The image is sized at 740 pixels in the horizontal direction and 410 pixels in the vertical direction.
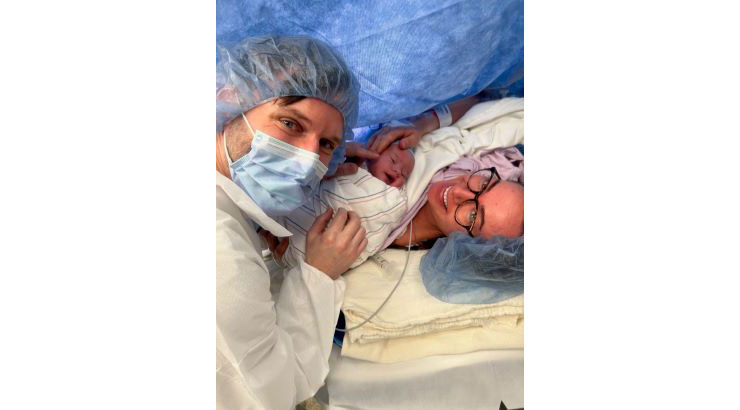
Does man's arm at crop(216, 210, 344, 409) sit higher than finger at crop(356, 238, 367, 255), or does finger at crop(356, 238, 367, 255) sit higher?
finger at crop(356, 238, 367, 255)

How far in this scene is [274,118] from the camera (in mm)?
2781

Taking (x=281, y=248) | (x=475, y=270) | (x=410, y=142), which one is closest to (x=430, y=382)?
(x=475, y=270)

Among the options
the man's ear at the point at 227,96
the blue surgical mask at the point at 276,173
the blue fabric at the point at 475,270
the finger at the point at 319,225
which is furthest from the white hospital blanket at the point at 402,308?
the man's ear at the point at 227,96

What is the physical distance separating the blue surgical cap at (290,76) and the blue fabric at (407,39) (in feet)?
0.08

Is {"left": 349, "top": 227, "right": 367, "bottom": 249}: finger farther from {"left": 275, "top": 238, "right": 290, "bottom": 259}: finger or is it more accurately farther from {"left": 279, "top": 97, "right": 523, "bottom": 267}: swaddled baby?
{"left": 275, "top": 238, "right": 290, "bottom": 259}: finger

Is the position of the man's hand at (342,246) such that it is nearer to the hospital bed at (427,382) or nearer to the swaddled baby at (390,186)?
the swaddled baby at (390,186)

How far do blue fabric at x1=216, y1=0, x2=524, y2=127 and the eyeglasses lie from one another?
0.71 feet

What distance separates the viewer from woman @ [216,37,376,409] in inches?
109

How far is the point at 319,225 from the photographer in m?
2.83

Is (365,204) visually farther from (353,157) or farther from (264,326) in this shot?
(264,326)

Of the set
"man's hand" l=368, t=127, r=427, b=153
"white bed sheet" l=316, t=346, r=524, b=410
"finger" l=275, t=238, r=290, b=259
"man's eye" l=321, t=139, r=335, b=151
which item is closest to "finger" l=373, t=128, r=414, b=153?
"man's hand" l=368, t=127, r=427, b=153

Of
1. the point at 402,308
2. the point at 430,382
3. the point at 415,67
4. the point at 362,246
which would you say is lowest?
the point at 430,382

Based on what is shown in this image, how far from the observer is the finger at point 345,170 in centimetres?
281

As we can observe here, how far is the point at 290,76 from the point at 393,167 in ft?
1.16
